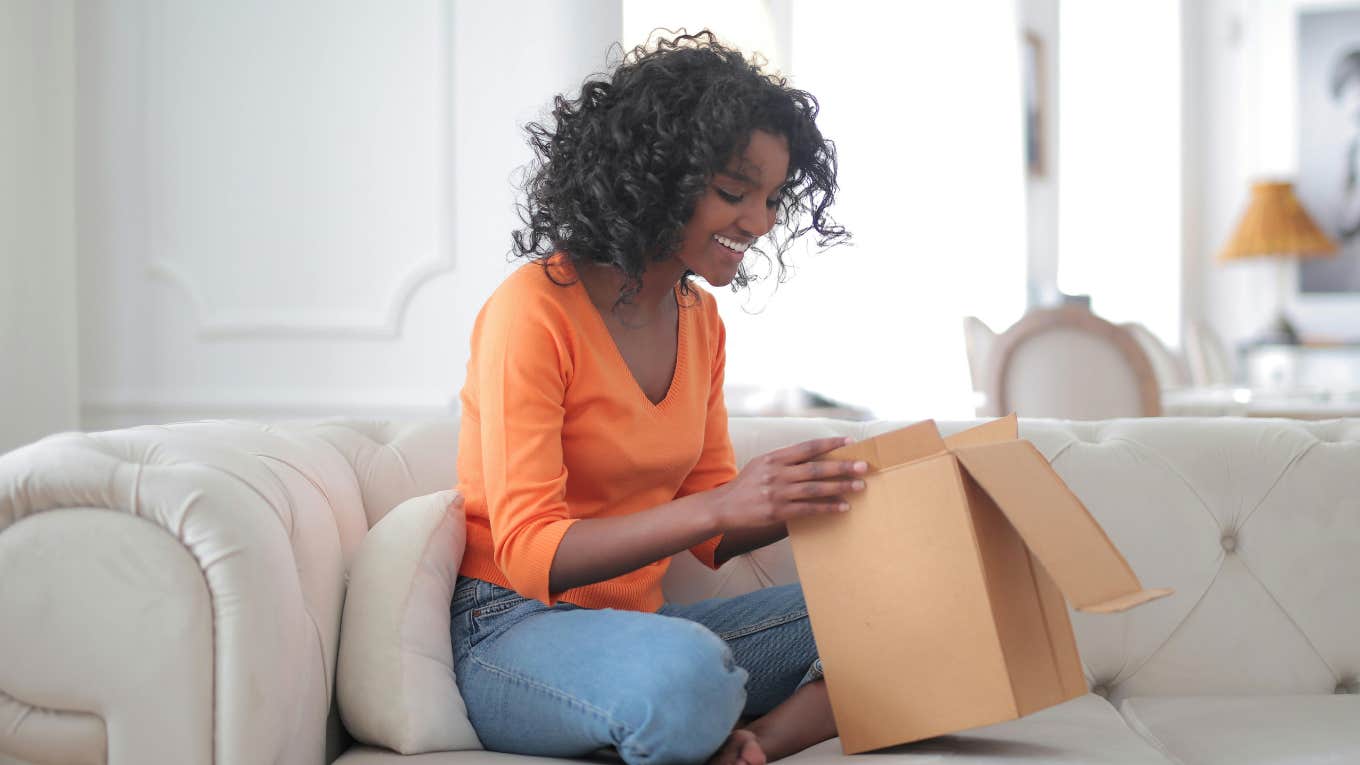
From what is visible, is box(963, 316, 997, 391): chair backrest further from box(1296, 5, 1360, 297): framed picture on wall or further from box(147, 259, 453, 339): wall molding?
box(1296, 5, 1360, 297): framed picture on wall

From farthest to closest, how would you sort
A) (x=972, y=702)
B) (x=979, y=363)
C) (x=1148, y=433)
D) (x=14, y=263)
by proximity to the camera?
1. (x=979, y=363)
2. (x=14, y=263)
3. (x=1148, y=433)
4. (x=972, y=702)

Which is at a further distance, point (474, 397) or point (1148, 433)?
point (1148, 433)

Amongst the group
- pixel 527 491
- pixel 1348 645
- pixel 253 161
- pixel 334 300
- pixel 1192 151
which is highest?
pixel 1192 151

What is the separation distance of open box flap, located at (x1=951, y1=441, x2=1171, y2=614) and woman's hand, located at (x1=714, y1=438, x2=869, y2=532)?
107mm

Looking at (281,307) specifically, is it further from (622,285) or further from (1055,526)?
(1055,526)

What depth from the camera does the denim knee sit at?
1.07 metres

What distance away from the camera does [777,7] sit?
4.52m

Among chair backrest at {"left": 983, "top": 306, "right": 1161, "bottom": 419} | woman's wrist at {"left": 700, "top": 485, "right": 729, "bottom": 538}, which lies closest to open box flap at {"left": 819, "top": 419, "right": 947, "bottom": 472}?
woman's wrist at {"left": 700, "top": 485, "right": 729, "bottom": 538}

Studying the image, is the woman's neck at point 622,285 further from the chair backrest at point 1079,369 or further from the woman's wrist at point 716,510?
the chair backrest at point 1079,369

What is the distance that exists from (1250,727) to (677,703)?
0.67 m

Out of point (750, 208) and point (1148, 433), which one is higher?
point (750, 208)

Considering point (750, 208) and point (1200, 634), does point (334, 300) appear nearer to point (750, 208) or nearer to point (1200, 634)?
point (750, 208)

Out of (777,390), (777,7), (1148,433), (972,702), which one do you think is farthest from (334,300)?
(777,7)

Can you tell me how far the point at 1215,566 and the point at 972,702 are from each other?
0.60 m
